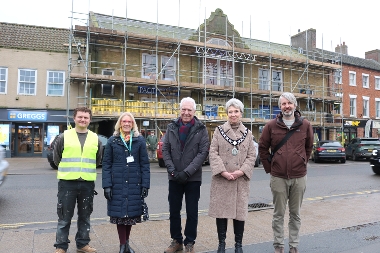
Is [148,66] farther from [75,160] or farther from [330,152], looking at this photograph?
[75,160]

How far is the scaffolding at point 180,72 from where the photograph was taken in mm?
20578

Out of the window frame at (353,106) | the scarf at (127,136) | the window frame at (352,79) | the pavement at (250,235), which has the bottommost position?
the pavement at (250,235)

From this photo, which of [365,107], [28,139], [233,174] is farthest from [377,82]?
[233,174]

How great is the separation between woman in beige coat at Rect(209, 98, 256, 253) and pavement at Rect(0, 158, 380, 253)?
0.54 metres

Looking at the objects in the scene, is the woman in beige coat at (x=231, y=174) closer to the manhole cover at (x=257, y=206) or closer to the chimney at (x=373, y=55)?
the manhole cover at (x=257, y=206)

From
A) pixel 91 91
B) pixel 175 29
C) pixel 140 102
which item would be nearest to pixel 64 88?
pixel 91 91

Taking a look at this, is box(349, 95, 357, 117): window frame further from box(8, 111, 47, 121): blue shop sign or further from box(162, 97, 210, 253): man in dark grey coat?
box(162, 97, 210, 253): man in dark grey coat

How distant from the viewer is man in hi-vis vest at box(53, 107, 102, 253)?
4.23 m

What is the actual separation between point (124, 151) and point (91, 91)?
1797 cm

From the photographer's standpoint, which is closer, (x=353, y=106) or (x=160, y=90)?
(x=160, y=90)

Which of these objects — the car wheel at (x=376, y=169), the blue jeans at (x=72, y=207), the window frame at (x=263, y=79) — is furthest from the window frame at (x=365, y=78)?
the blue jeans at (x=72, y=207)

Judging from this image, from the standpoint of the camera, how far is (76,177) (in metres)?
4.25

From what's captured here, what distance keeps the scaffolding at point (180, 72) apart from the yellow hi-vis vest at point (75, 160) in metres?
14.9

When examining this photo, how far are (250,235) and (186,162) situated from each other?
6.09 feet
